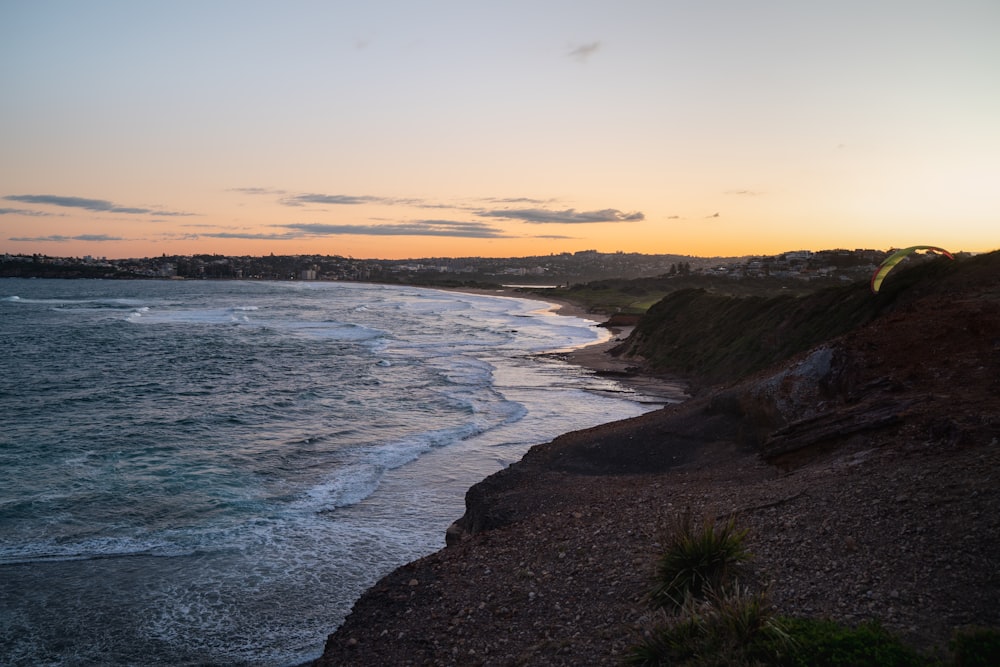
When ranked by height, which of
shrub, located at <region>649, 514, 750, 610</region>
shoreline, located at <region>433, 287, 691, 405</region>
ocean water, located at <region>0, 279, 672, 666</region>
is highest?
shrub, located at <region>649, 514, 750, 610</region>

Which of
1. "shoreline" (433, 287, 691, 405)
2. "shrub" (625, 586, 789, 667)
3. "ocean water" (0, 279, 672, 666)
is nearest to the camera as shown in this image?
"shrub" (625, 586, 789, 667)

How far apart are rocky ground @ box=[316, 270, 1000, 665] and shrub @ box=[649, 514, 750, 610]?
0.95 feet

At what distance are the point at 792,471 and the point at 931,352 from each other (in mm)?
4340

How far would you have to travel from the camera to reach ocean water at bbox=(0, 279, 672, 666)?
10.1 m

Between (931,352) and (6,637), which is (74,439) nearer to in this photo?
(6,637)

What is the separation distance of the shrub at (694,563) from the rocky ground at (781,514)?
0.95ft

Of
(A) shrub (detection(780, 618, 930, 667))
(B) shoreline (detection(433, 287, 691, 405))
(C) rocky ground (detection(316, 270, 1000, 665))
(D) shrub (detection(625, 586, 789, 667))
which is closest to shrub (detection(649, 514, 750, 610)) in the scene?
(C) rocky ground (detection(316, 270, 1000, 665))

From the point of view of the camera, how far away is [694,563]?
769 cm

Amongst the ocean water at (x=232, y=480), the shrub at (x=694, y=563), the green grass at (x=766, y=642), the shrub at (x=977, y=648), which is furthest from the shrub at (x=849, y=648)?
the ocean water at (x=232, y=480)

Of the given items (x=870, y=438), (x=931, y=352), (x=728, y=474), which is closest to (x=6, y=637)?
(x=728, y=474)

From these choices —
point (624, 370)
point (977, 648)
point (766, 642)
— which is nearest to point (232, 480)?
point (766, 642)

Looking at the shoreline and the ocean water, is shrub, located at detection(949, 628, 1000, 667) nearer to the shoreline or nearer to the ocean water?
the ocean water

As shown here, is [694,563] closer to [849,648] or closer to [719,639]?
[719,639]

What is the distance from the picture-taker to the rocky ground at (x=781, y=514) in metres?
7.04
